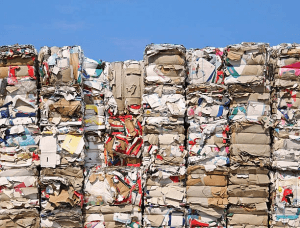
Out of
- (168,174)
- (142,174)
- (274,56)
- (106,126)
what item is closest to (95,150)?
(106,126)

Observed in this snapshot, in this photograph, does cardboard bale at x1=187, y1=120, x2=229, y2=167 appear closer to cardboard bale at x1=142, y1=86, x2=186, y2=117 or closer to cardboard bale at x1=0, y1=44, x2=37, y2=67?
cardboard bale at x1=142, y1=86, x2=186, y2=117

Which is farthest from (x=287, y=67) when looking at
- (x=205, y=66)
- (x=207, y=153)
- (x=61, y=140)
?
(x=61, y=140)

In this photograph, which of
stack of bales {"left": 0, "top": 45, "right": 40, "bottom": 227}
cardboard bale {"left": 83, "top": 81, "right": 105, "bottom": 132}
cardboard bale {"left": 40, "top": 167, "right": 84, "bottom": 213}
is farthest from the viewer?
cardboard bale {"left": 83, "top": 81, "right": 105, "bottom": 132}

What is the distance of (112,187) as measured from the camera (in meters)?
4.59

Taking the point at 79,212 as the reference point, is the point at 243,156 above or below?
above

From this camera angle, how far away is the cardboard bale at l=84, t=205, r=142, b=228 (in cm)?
460

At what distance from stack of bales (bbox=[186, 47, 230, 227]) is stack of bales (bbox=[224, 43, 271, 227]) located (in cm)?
12

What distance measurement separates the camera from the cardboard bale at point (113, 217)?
4602 mm

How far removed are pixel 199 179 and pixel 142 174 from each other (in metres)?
0.74

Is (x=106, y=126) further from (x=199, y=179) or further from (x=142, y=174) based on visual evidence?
(x=199, y=179)

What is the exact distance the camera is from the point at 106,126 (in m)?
4.65

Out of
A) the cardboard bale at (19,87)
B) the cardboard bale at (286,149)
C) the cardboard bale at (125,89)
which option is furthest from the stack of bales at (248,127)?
the cardboard bale at (19,87)

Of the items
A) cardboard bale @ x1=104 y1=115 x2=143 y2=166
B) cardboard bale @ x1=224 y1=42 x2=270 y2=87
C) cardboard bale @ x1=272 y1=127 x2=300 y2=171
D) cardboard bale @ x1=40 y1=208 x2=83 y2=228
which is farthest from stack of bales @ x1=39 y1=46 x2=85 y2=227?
cardboard bale @ x1=272 y1=127 x2=300 y2=171

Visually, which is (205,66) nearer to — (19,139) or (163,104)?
Answer: (163,104)
